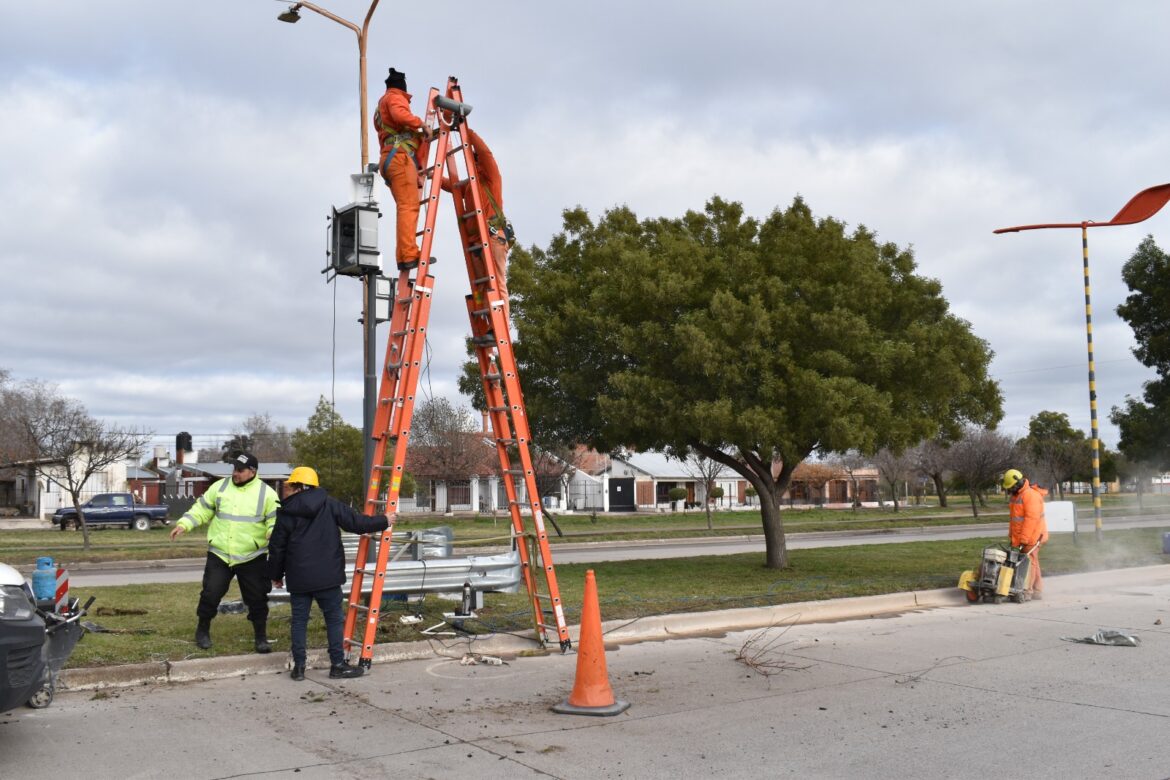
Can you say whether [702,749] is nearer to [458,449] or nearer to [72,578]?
[72,578]

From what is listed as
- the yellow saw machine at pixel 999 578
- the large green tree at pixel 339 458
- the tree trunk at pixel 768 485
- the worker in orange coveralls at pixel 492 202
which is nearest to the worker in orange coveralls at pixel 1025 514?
the yellow saw machine at pixel 999 578

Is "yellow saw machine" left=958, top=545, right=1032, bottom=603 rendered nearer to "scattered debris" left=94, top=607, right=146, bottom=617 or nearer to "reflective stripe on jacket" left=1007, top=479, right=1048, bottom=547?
"reflective stripe on jacket" left=1007, top=479, right=1048, bottom=547

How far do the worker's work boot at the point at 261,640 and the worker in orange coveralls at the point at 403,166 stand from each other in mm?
3496

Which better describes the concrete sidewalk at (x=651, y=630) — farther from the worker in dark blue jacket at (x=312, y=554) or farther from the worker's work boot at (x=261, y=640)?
the worker in dark blue jacket at (x=312, y=554)

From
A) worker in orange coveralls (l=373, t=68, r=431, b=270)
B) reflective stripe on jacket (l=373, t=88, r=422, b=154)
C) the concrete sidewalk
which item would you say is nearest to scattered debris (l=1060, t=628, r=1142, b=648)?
the concrete sidewalk

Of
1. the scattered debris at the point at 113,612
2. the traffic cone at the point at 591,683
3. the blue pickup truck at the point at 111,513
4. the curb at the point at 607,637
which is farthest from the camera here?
the blue pickup truck at the point at 111,513

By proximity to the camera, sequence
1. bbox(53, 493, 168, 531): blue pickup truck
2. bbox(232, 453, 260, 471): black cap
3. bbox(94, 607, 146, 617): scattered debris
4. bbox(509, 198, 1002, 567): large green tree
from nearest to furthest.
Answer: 1. bbox(232, 453, 260, 471): black cap
2. bbox(94, 607, 146, 617): scattered debris
3. bbox(509, 198, 1002, 567): large green tree
4. bbox(53, 493, 168, 531): blue pickup truck

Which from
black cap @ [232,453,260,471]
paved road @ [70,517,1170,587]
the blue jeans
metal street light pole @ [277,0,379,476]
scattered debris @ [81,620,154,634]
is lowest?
paved road @ [70,517,1170,587]

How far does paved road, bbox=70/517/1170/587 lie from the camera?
18.9 metres

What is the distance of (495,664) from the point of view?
8.88 meters

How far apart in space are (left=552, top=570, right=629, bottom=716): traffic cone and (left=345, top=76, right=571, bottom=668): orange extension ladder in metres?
1.50

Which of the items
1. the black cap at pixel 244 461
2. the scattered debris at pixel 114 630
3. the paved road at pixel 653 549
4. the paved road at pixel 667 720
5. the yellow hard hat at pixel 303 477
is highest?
the black cap at pixel 244 461

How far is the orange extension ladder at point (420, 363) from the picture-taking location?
8.77 meters

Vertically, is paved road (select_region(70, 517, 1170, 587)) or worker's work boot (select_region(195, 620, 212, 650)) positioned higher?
worker's work boot (select_region(195, 620, 212, 650))
